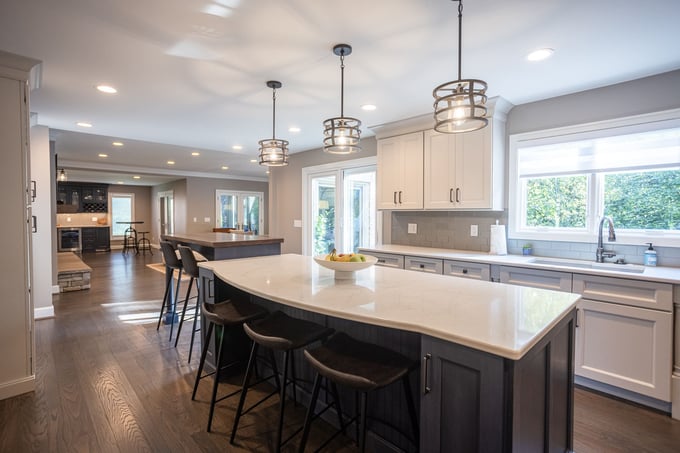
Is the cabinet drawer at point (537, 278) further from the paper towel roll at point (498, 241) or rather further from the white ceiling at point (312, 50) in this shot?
the white ceiling at point (312, 50)

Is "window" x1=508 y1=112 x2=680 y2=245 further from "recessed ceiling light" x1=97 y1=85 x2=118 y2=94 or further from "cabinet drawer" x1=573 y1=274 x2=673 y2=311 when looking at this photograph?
"recessed ceiling light" x1=97 y1=85 x2=118 y2=94

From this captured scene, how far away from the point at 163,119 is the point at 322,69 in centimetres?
235

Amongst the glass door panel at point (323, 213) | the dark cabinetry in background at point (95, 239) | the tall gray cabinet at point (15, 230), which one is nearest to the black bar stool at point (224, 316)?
the tall gray cabinet at point (15, 230)

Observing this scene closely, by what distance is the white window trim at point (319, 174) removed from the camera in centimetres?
473

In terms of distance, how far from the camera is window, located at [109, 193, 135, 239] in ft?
41.7

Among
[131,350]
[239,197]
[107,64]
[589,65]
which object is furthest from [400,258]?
[239,197]

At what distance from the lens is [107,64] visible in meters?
2.48

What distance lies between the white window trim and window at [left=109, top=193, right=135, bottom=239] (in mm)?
10194

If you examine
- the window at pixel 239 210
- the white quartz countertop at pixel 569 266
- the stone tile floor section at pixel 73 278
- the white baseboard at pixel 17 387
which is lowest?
the white baseboard at pixel 17 387

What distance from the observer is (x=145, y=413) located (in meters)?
2.21

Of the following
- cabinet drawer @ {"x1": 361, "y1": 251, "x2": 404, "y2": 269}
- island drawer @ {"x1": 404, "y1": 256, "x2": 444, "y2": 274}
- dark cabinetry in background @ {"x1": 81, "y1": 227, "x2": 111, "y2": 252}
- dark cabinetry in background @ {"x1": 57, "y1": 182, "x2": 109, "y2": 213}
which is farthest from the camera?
dark cabinetry in background @ {"x1": 81, "y1": 227, "x2": 111, "y2": 252}

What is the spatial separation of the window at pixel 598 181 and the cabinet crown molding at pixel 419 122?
30cm

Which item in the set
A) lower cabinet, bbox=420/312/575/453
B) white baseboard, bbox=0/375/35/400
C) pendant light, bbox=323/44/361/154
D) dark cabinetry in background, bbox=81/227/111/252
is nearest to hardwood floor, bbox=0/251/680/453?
white baseboard, bbox=0/375/35/400

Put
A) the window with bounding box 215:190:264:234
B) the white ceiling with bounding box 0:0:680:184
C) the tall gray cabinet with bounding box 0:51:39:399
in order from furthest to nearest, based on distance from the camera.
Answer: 1. the window with bounding box 215:190:264:234
2. the tall gray cabinet with bounding box 0:51:39:399
3. the white ceiling with bounding box 0:0:680:184
